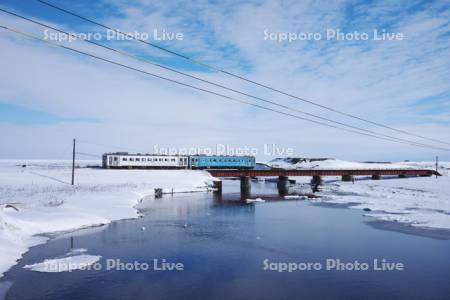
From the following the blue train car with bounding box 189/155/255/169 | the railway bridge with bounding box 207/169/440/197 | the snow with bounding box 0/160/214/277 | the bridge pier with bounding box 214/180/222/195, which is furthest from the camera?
the blue train car with bounding box 189/155/255/169

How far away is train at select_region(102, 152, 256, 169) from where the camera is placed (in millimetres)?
66188

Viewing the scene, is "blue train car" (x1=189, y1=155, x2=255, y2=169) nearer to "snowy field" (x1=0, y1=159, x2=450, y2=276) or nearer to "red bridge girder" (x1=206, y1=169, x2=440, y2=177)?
"red bridge girder" (x1=206, y1=169, x2=440, y2=177)

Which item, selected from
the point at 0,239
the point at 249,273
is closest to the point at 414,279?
the point at 249,273

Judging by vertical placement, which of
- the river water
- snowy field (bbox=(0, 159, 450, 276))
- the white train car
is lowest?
the river water

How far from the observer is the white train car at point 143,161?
6594cm

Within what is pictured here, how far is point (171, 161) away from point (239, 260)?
2239 inches

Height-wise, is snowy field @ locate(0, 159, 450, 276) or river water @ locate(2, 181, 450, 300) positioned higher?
snowy field @ locate(0, 159, 450, 276)

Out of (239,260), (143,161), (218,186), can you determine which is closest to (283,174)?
(218,186)

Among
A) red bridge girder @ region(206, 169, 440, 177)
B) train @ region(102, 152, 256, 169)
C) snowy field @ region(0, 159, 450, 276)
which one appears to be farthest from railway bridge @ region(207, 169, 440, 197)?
train @ region(102, 152, 256, 169)

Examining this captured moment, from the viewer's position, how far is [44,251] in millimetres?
16047

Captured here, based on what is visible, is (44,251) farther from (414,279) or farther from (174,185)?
(174,185)

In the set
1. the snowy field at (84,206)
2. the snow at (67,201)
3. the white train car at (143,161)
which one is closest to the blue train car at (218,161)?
the white train car at (143,161)

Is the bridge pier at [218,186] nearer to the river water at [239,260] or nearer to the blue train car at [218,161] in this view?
the blue train car at [218,161]

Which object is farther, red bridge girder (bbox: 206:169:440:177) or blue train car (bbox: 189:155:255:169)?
blue train car (bbox: 189:155:255:169)
